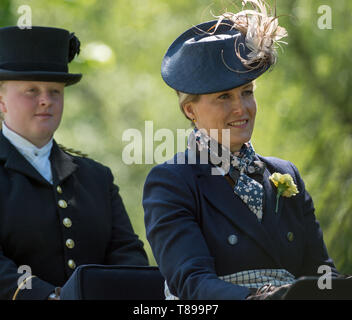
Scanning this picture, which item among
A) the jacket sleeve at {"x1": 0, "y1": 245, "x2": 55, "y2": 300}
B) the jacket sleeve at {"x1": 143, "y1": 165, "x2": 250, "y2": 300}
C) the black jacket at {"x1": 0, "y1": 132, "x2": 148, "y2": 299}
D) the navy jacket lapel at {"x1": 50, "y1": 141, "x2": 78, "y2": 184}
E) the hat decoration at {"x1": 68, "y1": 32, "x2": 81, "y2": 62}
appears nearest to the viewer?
the jacket sleeve at {"x1": 143, "y1": 165, "x2": 250, "y2": 300}

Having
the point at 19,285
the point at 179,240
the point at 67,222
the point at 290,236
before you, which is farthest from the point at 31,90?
the point at 290,236

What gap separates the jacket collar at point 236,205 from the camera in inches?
114

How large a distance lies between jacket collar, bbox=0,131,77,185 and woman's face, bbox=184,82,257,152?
4.22ft

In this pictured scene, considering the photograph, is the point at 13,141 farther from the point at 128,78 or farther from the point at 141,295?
the point at 128,78

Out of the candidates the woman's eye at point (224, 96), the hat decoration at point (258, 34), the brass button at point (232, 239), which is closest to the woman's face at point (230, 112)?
the woman's eye at point (224, 96)

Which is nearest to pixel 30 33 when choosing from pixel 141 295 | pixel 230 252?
pixel 141 295

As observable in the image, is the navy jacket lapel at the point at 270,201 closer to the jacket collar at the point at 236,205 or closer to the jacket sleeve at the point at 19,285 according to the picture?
the jacket collar at the point at 236,205

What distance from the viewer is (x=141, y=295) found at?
10.7ft

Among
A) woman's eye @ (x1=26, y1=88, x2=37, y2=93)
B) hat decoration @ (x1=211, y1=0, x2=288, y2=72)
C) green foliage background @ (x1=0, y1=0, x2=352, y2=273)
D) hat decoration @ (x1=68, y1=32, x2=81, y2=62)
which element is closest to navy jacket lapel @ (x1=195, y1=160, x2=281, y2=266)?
hat decoration @ (x1=211, y1=0, x2=288, y2=72)

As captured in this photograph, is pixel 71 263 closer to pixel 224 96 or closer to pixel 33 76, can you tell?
pixel 33 76

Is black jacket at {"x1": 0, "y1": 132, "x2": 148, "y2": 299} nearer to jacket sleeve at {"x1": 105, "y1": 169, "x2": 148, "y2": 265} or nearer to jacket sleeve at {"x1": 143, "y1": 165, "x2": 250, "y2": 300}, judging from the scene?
jacket sleeve at {"x1": 105, "y1": 169, "x2": 148, "y2": 265}

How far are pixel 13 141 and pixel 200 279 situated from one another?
5.81 feet

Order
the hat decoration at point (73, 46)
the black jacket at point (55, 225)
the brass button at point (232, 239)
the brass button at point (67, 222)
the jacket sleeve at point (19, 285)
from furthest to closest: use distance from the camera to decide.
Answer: the hat decoration at point (73, 46), the brass button at point (67, 222), the black jacket at point (55, 225), the jacket sleeve at point (19, 285), the brass button at point (232, 239)

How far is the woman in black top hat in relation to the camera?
3803mm
